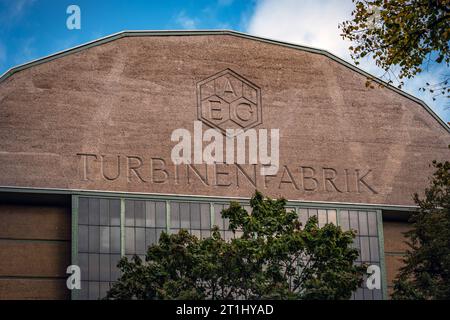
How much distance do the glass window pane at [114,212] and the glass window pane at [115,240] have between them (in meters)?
0.28

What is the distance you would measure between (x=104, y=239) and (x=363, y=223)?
42.7ft

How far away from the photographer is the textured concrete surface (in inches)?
1795

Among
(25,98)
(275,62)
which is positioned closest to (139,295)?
(25,98)

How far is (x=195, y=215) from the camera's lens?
154 ft

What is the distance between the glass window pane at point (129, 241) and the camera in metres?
45.1

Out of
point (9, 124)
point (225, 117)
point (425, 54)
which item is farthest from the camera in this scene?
point (225, 117)

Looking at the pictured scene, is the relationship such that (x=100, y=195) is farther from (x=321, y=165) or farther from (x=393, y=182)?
(x=393, y=182)

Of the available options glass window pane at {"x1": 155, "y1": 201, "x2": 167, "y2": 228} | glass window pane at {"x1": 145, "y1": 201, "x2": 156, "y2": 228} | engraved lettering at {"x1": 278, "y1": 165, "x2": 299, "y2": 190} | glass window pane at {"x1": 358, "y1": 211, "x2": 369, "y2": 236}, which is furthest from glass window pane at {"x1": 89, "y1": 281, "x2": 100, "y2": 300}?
glass window pane at {"x1": 358, "y1": 211, "x2": 369, "y2": 236}

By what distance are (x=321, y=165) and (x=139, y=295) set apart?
17.9 m

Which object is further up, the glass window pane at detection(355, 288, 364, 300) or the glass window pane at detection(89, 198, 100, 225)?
the glass window pane at detection(89, 198, 100, 225)

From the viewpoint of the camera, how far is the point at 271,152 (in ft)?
161

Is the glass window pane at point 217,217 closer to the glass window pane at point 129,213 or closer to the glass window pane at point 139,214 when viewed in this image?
the glass window pane at point 139,214

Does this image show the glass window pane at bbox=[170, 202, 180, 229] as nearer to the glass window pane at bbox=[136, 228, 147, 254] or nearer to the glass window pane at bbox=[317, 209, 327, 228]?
the glass window pane at bbox=[136, 228, 147, 254]

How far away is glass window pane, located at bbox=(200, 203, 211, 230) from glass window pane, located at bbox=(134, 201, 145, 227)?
9.20 feet
